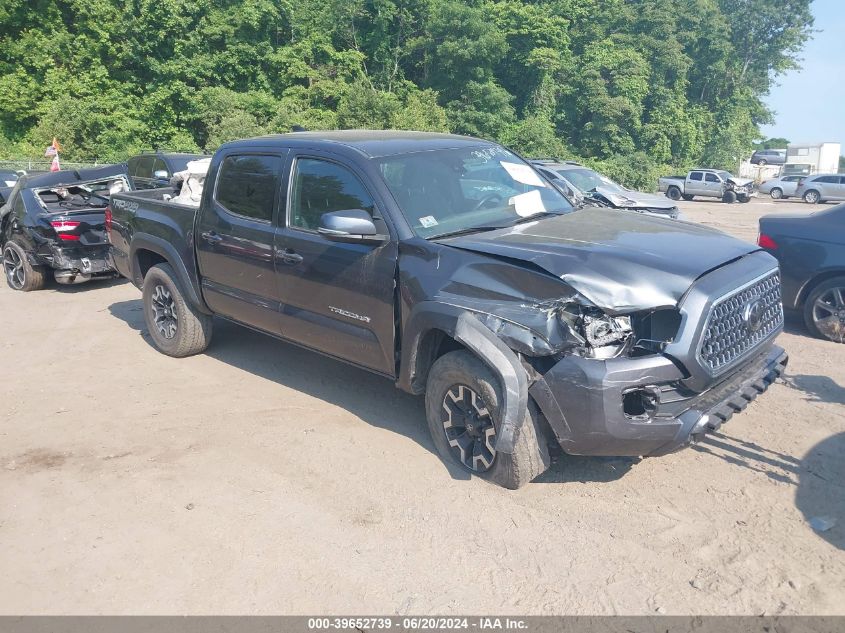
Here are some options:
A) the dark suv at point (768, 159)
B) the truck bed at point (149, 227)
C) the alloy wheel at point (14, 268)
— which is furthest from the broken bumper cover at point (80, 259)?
the dark suv at point (768, 159)

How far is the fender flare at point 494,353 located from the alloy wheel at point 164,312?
341 cm

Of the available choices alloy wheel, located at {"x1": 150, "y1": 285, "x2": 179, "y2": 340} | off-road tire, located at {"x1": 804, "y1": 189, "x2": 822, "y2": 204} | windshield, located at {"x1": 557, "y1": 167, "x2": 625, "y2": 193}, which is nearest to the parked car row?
alloy wheel, located at {"x1": 150, "y1": 285, "x2": 179, "y2": 340}

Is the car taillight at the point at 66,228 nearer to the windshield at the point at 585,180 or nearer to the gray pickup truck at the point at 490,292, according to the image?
the gray pickup truck at the point at 490,292

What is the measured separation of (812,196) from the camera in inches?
1358

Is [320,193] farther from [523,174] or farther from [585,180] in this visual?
[585,180]

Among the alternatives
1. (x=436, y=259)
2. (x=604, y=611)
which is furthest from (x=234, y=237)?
(x=604, y=611)

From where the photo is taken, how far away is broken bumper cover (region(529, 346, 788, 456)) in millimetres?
3660

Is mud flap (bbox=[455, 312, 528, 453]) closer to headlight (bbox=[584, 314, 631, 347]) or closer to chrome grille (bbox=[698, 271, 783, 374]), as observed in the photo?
headlight (bbox=[584, 314, 631, 347])

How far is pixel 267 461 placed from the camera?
4695mm

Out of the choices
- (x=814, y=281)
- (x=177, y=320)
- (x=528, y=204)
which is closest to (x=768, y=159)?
(x=814, y=281)

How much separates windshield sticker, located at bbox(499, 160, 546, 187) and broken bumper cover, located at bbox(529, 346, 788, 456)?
6.66ft

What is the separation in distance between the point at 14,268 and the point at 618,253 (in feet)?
31.5

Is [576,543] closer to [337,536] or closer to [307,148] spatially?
[337,536]

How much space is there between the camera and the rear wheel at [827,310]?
6.97 meters
